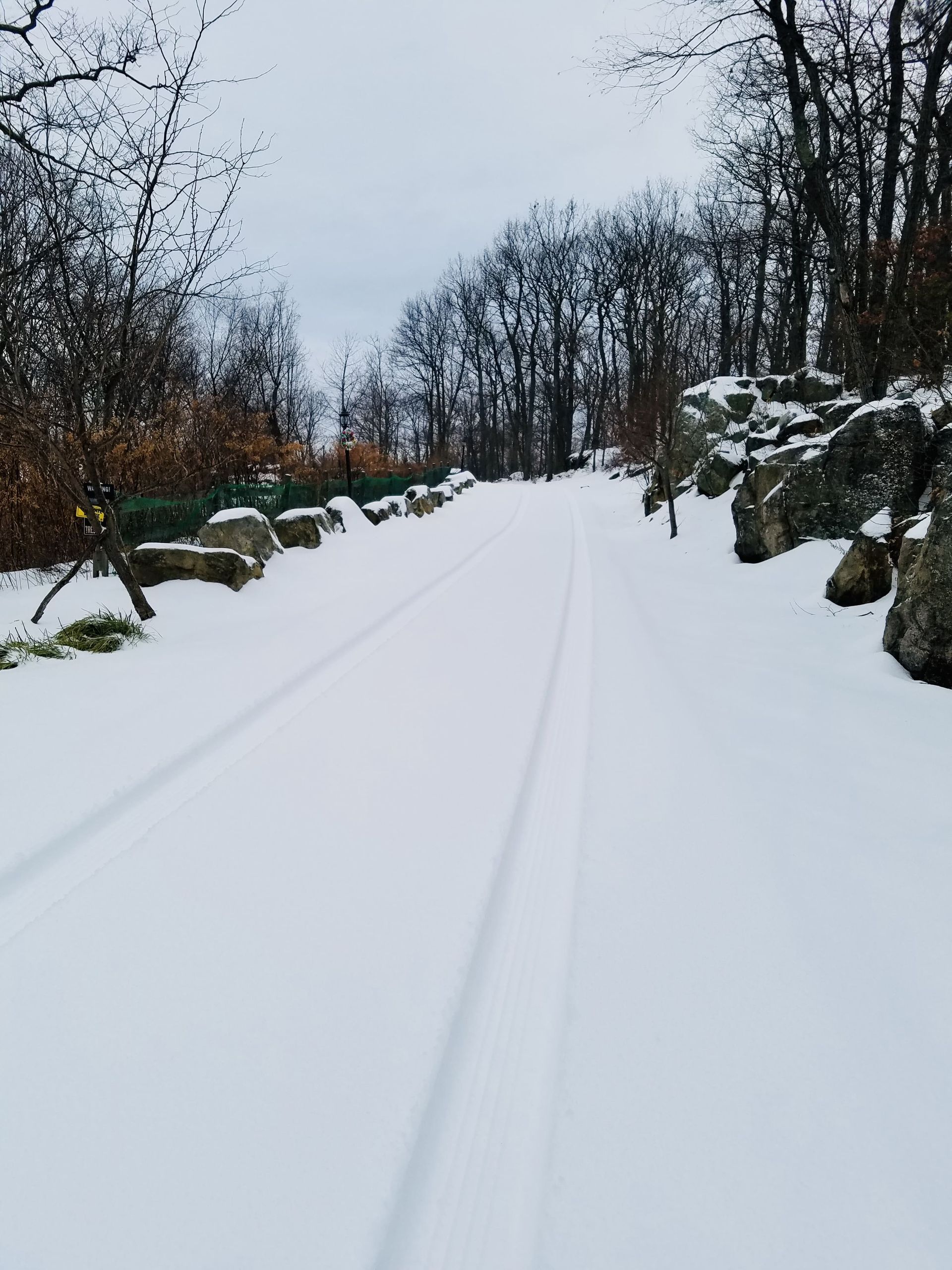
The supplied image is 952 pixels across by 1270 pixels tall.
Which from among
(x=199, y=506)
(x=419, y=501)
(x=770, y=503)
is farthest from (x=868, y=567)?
(x=419, y=501)

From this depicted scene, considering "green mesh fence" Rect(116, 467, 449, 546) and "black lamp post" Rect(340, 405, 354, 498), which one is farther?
"black lamp post" Rect(340, 405, 354, 498)

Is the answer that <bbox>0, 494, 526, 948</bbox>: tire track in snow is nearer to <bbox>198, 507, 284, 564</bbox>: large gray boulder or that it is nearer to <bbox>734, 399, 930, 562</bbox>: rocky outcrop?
<bbox>198, 507, 284, 564</bbox>: large gray boulder

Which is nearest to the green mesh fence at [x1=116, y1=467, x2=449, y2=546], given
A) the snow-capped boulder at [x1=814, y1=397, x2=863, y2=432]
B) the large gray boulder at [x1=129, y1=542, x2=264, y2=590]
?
the large gray boulder at [x1=129, y1=542, x2=264, y2=590]

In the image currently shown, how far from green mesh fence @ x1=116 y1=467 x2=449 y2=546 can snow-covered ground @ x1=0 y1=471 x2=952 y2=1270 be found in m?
6.78

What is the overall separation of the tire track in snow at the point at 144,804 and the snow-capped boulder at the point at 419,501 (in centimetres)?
1362

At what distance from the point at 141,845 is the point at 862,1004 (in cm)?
269

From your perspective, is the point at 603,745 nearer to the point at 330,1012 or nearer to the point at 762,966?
the point at 762,966

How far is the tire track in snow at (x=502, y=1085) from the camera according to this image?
1319 millimetres

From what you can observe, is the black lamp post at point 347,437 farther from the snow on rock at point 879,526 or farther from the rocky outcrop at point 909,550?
the rocky outcrop at point 909,550

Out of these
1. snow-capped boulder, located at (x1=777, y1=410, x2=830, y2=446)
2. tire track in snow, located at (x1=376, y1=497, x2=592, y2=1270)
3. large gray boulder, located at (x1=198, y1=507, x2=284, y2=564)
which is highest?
snow-capped boulder, located at (x1=777, y1=410, x2=830, y2=446)

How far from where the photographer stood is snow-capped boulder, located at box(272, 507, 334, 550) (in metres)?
10.7

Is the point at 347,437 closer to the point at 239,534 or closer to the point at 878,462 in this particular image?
the point at 239,534

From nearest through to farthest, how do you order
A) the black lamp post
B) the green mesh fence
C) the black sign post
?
the black sign post < the green mesh fence < the black lamp post

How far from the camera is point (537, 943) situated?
2096 millimetres
